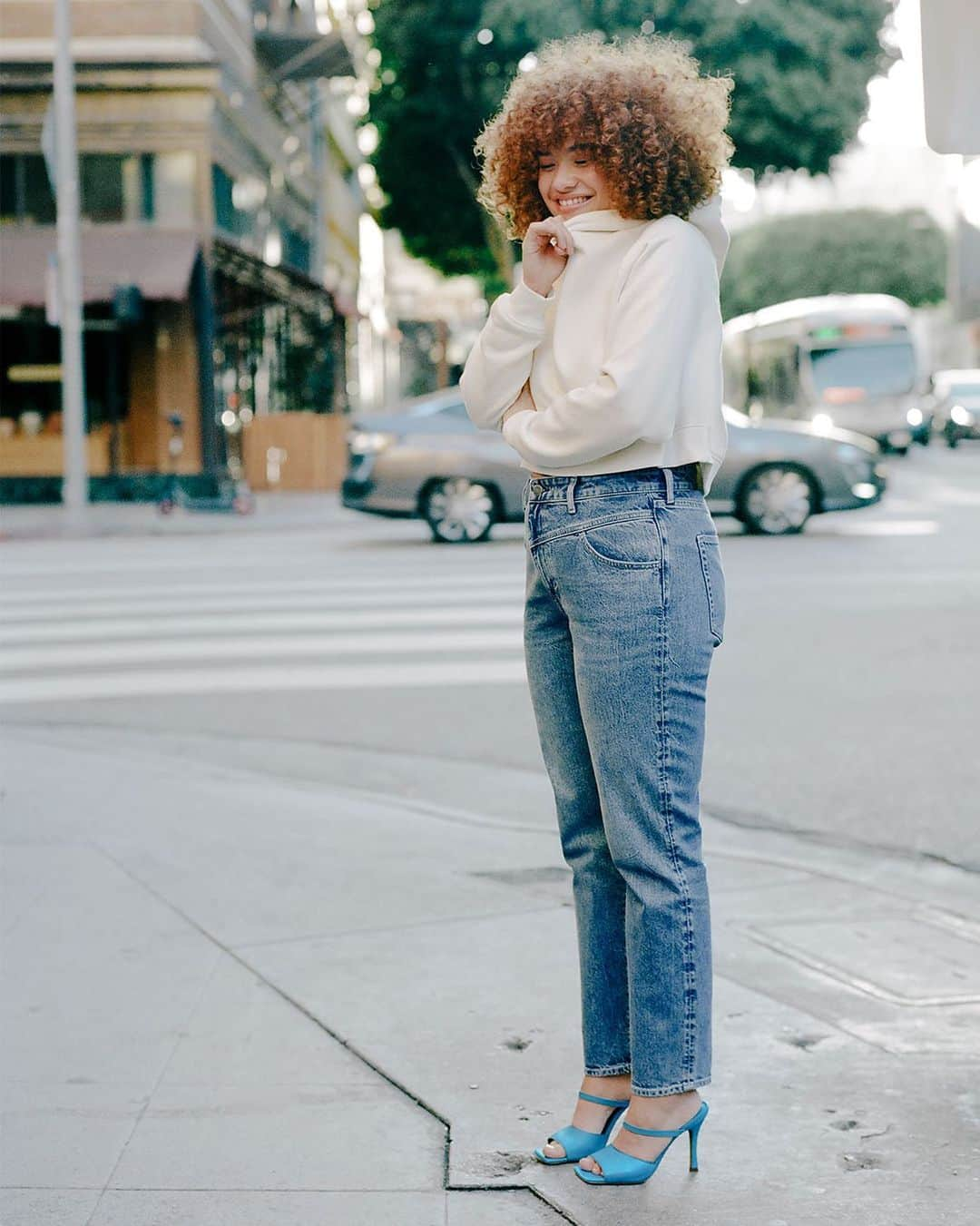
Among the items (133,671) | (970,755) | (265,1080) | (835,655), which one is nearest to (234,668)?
(133,671)

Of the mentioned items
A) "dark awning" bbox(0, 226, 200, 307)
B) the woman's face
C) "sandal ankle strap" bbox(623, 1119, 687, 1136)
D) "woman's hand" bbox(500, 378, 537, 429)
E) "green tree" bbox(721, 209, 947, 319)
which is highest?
"green tree" bbox(721, 209, 947, 319)

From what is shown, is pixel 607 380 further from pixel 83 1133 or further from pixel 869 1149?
pixel 83 1133

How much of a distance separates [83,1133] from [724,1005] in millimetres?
1390

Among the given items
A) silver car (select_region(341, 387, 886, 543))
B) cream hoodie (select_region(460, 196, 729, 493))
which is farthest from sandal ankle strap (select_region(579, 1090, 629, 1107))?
silver car (select_region(341, 387, 886, 543))

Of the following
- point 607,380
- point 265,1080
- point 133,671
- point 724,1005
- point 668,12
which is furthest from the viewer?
point 668,12

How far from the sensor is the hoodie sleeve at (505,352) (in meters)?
3.01

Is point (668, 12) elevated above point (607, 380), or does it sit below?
above

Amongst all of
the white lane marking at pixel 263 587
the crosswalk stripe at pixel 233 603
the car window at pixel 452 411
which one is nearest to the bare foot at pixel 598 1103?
the crosswalk stripe at pixel 233 603

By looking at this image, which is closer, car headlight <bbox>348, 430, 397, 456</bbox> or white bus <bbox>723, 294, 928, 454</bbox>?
car headlight <bbox>348, 430, 397, 456</bbox>

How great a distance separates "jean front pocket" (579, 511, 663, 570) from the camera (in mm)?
2967

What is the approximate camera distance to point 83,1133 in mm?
3316

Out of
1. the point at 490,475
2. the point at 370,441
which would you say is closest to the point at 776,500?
the point at 490,475

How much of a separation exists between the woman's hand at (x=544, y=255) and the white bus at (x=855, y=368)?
32.9 metres

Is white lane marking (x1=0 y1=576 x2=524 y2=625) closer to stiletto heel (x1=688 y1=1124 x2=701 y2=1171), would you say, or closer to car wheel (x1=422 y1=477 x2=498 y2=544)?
car wheel (x1=422 y1=477 x2=498 y2=544)
